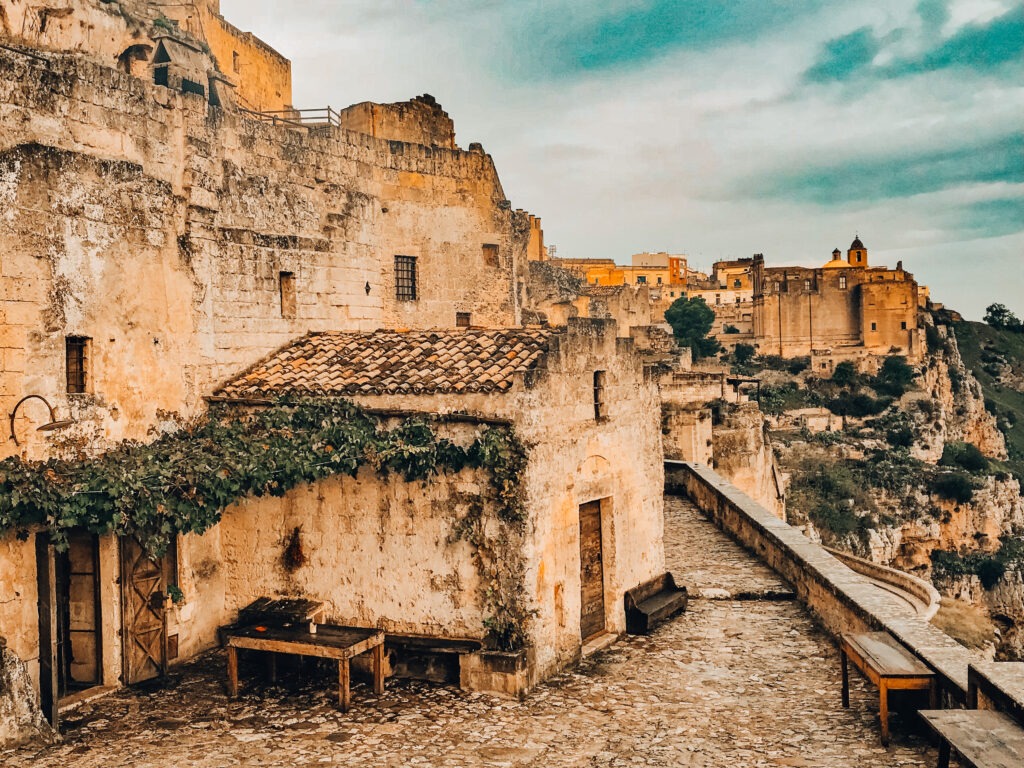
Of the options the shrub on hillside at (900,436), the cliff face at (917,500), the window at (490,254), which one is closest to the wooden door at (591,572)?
the window at (490,254)

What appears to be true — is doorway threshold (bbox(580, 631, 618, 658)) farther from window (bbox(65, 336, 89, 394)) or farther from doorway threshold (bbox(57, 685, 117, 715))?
window (bbox(65, 336, 89, 394))

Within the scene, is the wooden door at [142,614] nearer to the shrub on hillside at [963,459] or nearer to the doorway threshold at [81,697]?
the doorway threshold at [81,697]

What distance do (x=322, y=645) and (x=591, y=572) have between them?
3587mm

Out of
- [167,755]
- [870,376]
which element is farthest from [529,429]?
[870,376]

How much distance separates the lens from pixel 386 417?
34.7 feet

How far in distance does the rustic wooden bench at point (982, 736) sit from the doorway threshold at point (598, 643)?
466 cm

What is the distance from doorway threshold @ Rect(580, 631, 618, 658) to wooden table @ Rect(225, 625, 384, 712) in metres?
2.41

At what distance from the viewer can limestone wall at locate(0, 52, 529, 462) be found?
9.43m

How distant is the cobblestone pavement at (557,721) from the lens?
820cm

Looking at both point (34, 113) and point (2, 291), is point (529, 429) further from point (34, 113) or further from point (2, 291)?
point (34, 113)

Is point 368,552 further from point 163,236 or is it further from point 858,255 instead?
point 858,255

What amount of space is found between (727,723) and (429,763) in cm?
286

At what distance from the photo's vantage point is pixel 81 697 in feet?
32.4

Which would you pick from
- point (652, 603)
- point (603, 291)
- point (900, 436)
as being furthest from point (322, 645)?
point (900, 436)
